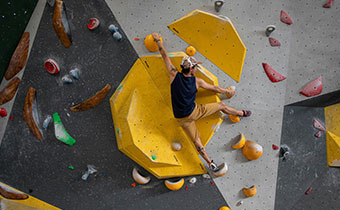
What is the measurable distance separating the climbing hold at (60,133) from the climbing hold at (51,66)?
44 centimetres

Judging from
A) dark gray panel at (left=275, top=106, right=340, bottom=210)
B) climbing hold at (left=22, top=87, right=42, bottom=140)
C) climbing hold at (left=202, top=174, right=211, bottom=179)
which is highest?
climbing hold at (left=22, top=87, right=42, bottom=140)

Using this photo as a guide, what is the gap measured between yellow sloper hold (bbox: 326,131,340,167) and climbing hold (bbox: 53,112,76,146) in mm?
2686

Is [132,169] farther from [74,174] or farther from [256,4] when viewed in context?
[256,4]

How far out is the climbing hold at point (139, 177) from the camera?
7.69 feet

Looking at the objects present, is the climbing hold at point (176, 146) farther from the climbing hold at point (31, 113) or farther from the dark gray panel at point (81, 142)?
the climbing hold at point (31, 113)

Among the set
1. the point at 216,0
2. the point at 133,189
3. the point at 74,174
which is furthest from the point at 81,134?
the point at 216,0

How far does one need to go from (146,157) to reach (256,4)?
1820 millimetres

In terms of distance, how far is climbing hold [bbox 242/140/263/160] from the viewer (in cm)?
229

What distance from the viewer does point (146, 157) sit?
2170mm

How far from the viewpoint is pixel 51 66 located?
231 centimetres

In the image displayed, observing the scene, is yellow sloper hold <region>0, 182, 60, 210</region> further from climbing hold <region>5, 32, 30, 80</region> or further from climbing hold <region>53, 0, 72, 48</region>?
climbing hold <region>53, 0, 72, 48</region>

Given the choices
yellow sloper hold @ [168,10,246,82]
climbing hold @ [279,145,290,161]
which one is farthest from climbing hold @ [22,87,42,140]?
climbing hold @ [279,145,290,161]

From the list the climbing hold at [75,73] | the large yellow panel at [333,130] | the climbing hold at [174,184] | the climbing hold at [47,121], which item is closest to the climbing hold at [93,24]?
the climbing hold at [75,73]

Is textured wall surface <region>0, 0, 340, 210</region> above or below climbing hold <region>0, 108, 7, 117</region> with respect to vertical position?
below
